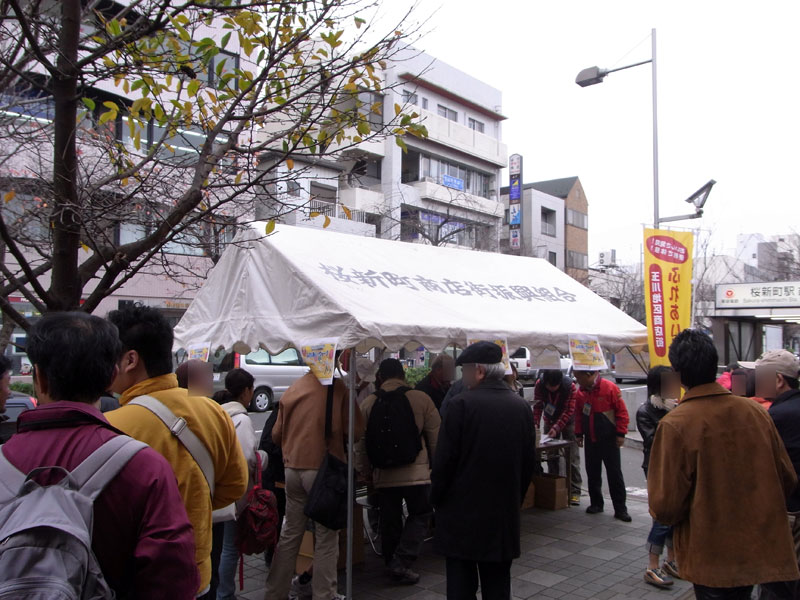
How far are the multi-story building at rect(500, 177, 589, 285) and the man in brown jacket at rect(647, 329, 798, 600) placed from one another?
121 ft

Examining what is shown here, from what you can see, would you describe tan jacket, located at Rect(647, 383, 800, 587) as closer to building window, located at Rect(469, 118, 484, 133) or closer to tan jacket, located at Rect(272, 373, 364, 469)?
tan jacket, located at Rect(272, 373, 364, 469)

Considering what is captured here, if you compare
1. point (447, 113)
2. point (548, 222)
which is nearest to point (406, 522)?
point (447, 113)

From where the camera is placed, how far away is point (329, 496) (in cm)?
467

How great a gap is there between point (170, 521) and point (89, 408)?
38 cm

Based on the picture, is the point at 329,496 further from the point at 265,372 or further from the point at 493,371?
the point at 265,372

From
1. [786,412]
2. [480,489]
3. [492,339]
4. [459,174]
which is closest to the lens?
[480,489]

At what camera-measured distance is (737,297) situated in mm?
15445

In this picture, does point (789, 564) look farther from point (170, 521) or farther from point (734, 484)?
point (170, 521)

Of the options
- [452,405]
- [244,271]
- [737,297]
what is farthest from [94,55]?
[737,297]

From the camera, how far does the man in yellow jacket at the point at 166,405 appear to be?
8.15 feet

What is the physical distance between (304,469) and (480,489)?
1728mm

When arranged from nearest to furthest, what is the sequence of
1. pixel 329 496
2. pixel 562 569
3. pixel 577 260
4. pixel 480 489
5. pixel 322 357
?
pixel 480 489 → pixel 329 496 → pixel 322 357 → pixel 562 569 → pixel 577 260

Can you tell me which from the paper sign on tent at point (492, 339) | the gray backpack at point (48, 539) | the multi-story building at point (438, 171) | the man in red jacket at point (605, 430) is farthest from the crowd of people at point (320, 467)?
the multi-story building at point (438, 171)

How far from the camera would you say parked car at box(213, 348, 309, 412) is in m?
17.8
